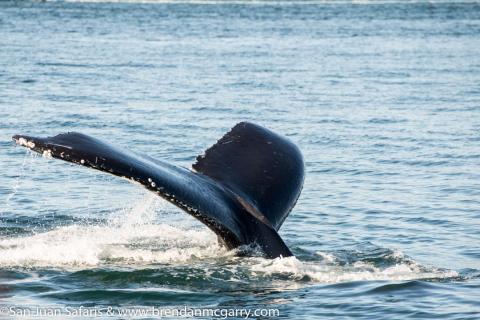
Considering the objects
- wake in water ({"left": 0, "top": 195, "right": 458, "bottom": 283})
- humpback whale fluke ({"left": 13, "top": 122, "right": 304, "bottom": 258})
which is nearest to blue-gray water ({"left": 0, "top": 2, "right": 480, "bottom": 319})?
wake in water ({"left": 0, "top": 195, "right": 458, "bottom": 283})

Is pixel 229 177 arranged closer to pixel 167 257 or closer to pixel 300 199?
pixel 167 257

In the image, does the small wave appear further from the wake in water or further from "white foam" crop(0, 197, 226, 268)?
"white foam" crop(0, 197, 226, 268)

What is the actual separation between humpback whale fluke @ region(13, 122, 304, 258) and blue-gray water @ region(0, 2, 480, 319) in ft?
1.00

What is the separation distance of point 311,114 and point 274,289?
40.8ft

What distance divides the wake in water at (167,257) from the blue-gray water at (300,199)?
0.02 meters

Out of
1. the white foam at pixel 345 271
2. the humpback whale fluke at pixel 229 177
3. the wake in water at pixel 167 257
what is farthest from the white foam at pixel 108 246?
the humpback whale fluke at pixel 229 177

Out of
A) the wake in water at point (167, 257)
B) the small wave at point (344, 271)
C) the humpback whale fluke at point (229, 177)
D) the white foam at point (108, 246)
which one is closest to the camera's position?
the humpback whale fluke at point (229, 177)

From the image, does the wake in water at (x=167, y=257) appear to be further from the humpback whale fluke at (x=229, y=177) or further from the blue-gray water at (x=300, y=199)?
the humpback whale fluke at (x=229, y=177)

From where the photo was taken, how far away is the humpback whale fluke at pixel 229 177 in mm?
7129

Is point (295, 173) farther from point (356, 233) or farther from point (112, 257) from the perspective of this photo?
point (356, 233)

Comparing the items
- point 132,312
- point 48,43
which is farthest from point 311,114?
point 48,43

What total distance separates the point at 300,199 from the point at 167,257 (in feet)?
12.5

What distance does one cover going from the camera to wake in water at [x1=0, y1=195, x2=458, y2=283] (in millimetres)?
9203

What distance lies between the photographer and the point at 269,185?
8.55 m
